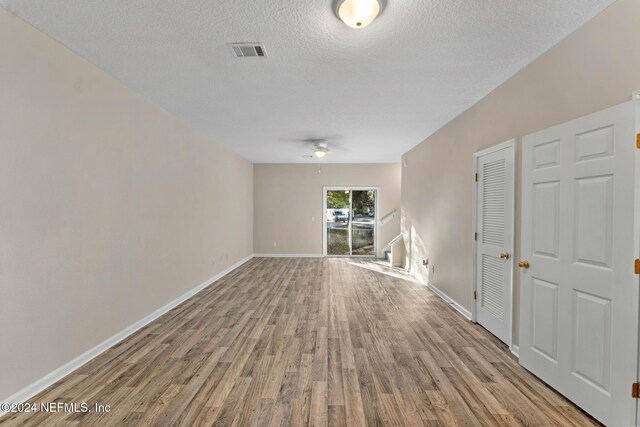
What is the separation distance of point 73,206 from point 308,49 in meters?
2.42

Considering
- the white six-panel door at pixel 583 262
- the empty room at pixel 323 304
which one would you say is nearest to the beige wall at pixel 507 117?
the empty room at pixel 323 304

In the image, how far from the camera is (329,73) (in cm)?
278

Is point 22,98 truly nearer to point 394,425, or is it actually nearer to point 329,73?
point 329,73

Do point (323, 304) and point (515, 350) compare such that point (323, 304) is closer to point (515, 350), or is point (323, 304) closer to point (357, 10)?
point (515, 350)

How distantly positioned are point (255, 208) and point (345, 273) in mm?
3670

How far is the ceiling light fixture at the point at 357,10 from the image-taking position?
179cm

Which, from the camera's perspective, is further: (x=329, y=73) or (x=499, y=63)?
(x=329, y=73)

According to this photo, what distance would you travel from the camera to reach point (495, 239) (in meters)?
3.15

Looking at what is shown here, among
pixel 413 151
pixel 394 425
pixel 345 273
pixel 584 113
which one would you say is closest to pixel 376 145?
pixel 413 151

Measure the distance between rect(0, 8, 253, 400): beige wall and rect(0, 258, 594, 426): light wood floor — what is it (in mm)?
382

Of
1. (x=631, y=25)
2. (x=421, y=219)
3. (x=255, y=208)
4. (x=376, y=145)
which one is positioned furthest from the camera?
(x=255, y=208)

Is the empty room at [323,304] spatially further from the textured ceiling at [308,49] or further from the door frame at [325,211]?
the door frame at [325,211]

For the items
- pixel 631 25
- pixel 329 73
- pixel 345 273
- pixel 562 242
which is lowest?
pixel 345 273


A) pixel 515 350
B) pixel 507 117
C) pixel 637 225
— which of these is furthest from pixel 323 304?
pixel 637 225
